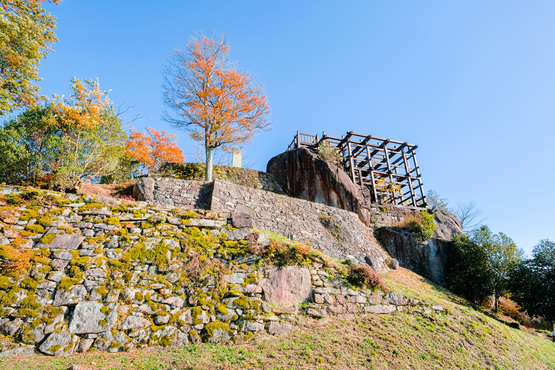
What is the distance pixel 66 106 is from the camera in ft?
33.1

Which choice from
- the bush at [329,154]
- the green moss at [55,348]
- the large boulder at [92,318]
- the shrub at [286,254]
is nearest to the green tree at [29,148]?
the large boulder at [92,318]

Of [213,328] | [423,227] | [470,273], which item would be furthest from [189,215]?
[470,273]

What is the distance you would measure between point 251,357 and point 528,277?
15149mm

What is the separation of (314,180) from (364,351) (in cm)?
1291

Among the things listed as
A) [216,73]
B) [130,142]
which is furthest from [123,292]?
[130,142]

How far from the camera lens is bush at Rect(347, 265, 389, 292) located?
7375 mm

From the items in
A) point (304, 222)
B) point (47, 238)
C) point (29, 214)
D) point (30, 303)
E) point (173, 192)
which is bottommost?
point (30, 303)

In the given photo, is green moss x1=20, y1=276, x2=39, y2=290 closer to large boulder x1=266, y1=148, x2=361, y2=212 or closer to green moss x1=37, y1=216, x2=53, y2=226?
green moss x1=37, y1=216, x2=53, y2=226

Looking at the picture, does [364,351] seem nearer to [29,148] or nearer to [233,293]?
[233,293]

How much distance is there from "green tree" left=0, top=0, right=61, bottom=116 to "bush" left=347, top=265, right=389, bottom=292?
12.2 m

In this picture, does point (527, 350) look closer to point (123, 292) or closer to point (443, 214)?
point (123, 292)

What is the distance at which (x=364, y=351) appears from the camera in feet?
17.8

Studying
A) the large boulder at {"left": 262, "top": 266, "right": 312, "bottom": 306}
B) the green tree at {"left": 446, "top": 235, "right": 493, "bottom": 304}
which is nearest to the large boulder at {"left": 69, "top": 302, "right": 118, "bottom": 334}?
the large boulder at {"left": 262, "top": 266, "right": 312, "bottom": 306}

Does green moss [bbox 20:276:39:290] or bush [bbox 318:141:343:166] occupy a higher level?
bush [bbox 318:141:343:166]
